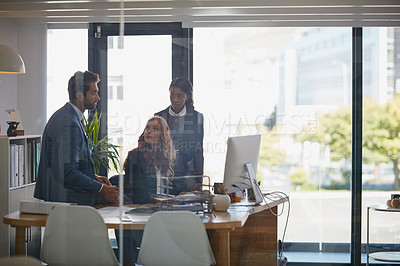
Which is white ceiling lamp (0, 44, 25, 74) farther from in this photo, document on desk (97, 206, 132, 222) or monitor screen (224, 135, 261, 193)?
monitor screen (224, 135, 261, 193)

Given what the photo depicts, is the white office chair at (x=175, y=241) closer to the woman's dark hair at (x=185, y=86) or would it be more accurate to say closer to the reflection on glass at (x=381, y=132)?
the woman's dark hair at (x=185, y=86)

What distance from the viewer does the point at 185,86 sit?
13.5 ft

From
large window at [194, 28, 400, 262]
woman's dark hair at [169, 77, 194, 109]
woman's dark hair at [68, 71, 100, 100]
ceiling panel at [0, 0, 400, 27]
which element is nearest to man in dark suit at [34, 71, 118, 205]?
woman's dark hair at [68, 71, 100, 100]

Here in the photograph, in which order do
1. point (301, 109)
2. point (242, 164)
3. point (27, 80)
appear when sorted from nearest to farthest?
point (27, 80), point (242, 164), point (301, 109)

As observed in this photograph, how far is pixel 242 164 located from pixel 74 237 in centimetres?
129

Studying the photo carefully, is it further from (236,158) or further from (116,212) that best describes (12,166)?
(236,158)

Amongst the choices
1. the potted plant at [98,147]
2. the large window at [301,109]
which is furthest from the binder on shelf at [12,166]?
the large window at [301,109]

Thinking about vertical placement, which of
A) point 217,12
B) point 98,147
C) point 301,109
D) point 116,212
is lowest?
point 116,212

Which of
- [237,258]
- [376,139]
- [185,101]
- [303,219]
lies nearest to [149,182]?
[185,101]

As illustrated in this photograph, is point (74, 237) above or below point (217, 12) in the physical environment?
below

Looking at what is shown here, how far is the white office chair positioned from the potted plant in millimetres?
501

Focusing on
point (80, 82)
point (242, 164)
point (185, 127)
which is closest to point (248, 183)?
point (242, 164)

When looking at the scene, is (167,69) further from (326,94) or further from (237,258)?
(237,258)

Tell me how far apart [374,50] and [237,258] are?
1.94 m
